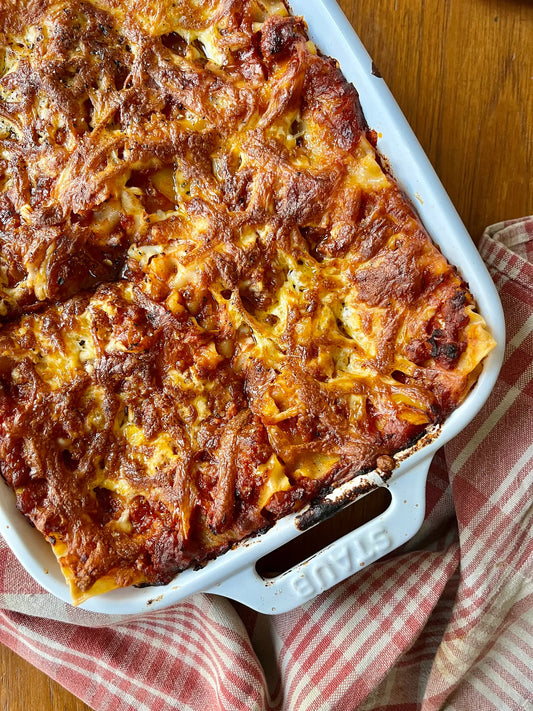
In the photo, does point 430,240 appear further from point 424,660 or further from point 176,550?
point 424,660

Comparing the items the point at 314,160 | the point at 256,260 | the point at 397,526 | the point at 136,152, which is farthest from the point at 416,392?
the point at 136,152

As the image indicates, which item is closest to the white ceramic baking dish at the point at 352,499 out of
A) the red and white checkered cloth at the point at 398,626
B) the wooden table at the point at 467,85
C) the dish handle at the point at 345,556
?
the dish handle at the point at 345,556

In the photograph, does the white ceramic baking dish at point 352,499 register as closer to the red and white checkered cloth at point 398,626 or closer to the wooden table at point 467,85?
the red and white checkered cloth at point 398,626

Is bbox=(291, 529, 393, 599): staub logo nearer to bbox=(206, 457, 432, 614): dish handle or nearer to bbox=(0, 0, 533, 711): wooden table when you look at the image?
bbox=(206, 457, 432, 614): dish handle

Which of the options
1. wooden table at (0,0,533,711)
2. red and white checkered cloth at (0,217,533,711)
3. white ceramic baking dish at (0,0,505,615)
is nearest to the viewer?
white ceramic baking dish at (0,0,505,615)

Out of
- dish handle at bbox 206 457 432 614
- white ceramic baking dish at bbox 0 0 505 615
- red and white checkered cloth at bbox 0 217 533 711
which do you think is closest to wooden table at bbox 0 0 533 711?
red and white checkered cloth at bbox 0 217 533 711

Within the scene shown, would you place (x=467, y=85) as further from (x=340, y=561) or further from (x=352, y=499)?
(x=340, y=561)
